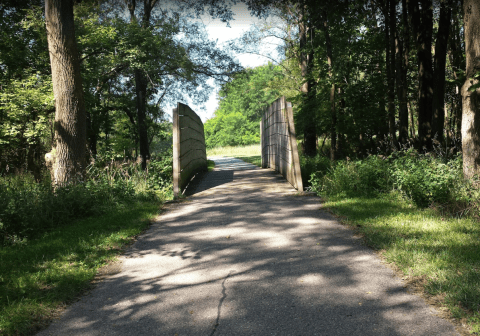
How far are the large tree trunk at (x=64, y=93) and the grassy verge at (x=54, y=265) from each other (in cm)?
239

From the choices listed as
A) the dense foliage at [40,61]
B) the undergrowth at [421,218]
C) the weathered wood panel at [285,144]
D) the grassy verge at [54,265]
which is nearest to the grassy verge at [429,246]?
the undergrowth at [421,218]

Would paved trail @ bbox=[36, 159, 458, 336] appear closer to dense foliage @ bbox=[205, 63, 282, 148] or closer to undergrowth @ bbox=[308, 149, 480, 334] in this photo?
undergrowth @ bbox=[308, 149, 480, 334]

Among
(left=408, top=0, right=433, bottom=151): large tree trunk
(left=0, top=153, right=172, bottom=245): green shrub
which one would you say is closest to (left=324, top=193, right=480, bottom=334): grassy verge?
(left=0, top=153, right=172, bottom=245): green shrub

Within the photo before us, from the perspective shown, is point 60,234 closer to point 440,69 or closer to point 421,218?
point 421,218

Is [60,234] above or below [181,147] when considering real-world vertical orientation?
below

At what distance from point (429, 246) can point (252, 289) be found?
7.60 feet

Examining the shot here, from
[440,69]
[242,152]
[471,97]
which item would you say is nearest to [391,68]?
[440,69]

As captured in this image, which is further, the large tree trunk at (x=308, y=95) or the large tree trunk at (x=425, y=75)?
the large tree trunk at (x=308, y=95)

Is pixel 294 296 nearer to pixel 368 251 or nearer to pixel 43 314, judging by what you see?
pixel 368 251

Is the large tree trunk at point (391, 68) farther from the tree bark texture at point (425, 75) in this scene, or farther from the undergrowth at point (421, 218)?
the undergrowth at point (421, 218)

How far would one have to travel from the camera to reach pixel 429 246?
458cm

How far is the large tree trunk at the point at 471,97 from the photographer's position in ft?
20.6

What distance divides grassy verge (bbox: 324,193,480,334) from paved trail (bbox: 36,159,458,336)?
21 cm

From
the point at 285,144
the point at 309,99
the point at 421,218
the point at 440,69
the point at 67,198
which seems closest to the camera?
the point at 421,218
